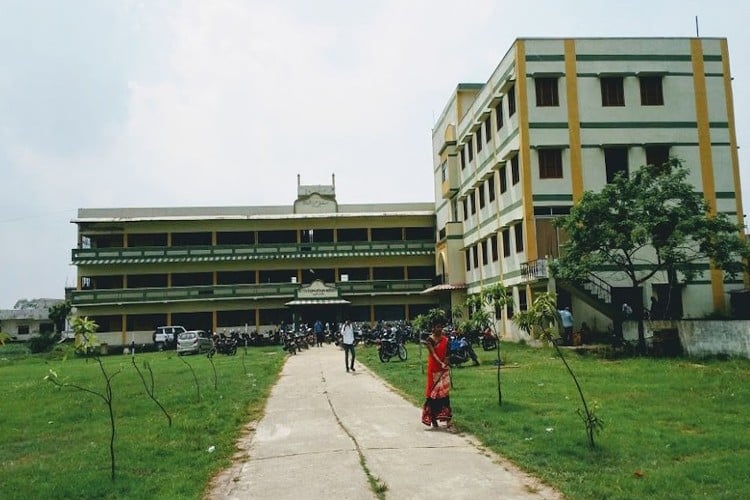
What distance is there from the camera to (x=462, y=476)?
21.6ft

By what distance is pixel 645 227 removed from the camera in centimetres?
A: 1862

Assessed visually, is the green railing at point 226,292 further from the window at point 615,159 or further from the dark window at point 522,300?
the window at point 615,159

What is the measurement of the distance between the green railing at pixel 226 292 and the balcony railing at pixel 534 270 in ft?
55.7

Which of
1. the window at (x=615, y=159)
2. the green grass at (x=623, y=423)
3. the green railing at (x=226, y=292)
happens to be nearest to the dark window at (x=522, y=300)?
the window at (x=615, y=159)

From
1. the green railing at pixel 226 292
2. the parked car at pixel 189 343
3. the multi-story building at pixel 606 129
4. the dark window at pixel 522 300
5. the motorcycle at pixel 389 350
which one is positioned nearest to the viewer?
the motorcycle at pixel 389 350

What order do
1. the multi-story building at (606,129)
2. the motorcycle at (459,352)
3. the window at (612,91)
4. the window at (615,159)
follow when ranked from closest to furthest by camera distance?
the motorcycle at (459,352), the multi-story building at (606,129), the window at (615,159), the window at (612,91)

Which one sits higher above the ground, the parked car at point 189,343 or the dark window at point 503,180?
the dark window at point 503,180

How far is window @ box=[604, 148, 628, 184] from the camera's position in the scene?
25.5 m

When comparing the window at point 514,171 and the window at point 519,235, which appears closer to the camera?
the window at point 519,235

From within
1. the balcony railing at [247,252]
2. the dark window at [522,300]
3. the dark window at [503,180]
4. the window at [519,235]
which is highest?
the dark window at [503,180]

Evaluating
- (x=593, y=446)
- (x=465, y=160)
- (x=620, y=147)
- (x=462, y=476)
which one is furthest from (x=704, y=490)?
(x=465, y=160)

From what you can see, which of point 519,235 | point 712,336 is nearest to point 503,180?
point 519,235

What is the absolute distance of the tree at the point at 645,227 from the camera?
18.8 m

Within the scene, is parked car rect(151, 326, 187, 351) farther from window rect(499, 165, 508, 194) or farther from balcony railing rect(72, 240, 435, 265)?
window rect(499, 165, 508, 194)
